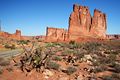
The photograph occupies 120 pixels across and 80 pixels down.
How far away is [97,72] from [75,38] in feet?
197

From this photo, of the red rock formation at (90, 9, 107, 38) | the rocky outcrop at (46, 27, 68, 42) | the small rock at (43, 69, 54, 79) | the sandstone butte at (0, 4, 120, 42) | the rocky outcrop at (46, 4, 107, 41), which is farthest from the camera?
the rocky outcrop at (46, 27, 68, 42)

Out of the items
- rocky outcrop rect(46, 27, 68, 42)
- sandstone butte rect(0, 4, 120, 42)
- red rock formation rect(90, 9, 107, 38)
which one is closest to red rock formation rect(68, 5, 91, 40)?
sandstone butte rect(0, 4, 120, 42)

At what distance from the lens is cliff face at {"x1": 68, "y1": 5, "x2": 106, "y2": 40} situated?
7438 cm

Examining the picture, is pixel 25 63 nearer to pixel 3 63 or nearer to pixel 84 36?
pixel 3 63

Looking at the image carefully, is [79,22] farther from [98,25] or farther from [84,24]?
[98,25]

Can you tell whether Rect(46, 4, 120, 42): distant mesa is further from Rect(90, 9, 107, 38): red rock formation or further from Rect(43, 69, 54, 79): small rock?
Rect(43, 69, 54, 79): small rock

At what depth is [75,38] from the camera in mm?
72500

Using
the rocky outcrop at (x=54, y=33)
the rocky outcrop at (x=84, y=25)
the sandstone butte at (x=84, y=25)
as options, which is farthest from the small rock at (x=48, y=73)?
the rocky outcrop at (x=54, y=33)

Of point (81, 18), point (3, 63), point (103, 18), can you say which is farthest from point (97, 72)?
point (103, 18)

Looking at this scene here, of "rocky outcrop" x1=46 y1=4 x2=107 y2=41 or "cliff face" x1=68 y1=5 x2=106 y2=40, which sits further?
"cliff face" x1=68 y1=5 x2=106 y2=40

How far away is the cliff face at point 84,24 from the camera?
244ft

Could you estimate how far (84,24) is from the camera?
7775 centimetres

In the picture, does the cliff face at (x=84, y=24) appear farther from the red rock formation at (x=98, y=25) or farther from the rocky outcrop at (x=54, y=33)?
the rocky outcrop at (x=54, y=33)

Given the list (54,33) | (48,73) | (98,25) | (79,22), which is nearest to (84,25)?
(79,22)
